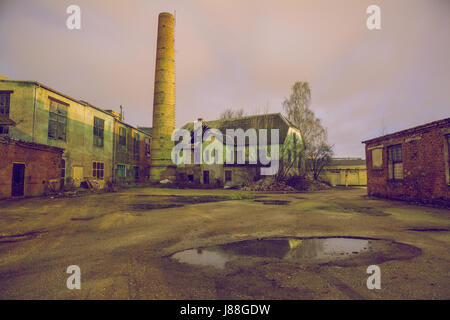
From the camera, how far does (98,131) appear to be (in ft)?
67.0

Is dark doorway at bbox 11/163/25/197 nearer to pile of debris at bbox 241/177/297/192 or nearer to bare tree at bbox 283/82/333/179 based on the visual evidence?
pile of debris at bbox 241/177/297/192

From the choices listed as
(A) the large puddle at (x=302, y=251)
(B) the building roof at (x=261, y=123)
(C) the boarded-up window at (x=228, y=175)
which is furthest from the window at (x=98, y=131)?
(A) the large puddle at (x=302, y=251)

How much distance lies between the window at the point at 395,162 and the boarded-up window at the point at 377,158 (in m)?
0.69

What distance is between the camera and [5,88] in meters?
14.2

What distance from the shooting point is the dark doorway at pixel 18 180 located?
39.5 ft

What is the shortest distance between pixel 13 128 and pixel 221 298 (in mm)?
17466

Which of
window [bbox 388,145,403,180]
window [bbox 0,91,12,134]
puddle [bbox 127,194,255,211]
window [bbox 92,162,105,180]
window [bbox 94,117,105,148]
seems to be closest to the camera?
puddle [bbox 127,194,255,211]

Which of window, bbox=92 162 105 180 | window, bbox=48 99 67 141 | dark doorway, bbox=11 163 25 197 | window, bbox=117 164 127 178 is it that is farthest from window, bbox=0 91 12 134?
window, bbox=117 164 127 178

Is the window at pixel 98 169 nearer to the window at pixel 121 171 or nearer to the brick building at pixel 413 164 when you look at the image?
the window at pixel 121 171

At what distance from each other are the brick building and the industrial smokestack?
60.3 ft

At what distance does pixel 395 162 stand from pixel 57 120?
22.2 m

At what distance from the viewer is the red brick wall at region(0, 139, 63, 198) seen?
11.6 metres

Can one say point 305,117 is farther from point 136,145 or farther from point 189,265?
point 189,265
